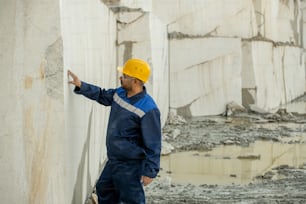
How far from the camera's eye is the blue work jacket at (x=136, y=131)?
10.6 feet

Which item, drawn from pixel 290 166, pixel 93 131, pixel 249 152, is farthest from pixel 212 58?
pixel 93 131

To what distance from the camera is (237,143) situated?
8.24 meters

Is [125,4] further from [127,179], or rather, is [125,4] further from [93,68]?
[127,179]

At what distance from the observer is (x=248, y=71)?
11.6 meters

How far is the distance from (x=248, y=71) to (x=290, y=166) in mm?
5068

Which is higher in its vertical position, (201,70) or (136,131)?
(201,70)

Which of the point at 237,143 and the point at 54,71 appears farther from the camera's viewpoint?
the point at 237,143

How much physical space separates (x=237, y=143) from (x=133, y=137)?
514 cm

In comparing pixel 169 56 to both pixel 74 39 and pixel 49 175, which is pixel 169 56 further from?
pixel 49 175

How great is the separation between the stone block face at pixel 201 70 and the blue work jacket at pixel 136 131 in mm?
7594

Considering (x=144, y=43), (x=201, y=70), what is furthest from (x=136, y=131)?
(x=201, y=70)

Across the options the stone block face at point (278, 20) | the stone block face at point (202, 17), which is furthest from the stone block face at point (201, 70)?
the stone block face at point (278, 20)

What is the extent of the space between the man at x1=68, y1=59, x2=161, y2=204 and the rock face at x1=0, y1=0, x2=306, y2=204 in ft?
1.11

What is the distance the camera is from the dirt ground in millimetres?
5039
